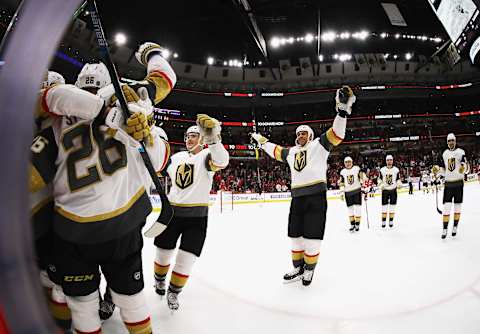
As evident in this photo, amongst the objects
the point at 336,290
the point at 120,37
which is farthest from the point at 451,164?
the point at 120,37

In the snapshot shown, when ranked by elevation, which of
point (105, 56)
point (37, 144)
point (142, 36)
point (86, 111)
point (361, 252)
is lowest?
point (361, 252)

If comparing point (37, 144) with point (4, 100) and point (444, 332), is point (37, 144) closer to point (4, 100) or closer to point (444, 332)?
point (4, 100)

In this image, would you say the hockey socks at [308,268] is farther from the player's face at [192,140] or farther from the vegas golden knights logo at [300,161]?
the player's face at [192,140]

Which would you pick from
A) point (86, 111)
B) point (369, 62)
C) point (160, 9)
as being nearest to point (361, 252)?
point (86, 111)

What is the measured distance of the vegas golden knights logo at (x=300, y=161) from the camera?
309 centimetres

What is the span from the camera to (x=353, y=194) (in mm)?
5949

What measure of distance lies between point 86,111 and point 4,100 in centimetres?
60

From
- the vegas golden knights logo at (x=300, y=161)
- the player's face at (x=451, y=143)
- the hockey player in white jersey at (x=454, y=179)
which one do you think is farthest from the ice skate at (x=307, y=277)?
the player's face at (x=451, y=143)

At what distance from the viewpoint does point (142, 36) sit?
11.4m

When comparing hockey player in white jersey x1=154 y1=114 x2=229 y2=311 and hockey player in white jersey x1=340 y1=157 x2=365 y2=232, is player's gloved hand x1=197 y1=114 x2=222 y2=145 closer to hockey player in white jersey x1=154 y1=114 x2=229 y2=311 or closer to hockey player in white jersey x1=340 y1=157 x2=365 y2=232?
hockey player in white jersey x1=154 y1=114 x2=229 y2=311

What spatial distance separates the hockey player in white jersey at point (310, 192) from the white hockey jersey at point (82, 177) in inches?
78.5

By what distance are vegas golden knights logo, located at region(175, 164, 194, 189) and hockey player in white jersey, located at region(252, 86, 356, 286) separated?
3.93 feet

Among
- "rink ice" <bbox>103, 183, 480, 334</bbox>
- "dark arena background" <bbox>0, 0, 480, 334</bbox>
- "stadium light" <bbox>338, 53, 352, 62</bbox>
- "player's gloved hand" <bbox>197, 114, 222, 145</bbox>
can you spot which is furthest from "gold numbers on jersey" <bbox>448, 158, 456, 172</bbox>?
"stadium light" <bbox>338, 53, 352, 62</bbox>

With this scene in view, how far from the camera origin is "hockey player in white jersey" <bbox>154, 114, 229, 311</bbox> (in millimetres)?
2137
